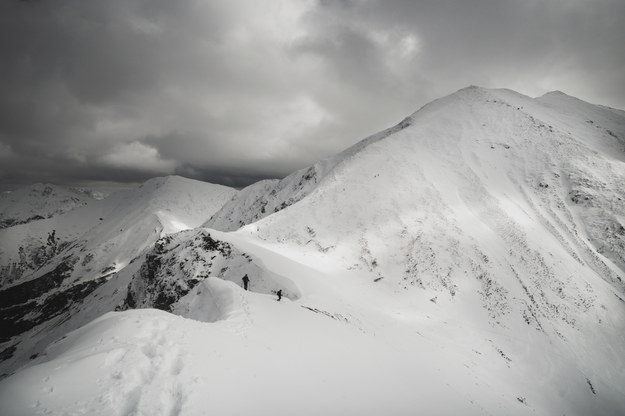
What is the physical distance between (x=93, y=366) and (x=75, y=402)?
1.15 metres

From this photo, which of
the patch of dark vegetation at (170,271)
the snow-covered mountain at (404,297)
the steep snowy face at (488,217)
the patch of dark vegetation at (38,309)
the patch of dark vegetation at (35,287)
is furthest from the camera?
the patch of dark vegetation at (35,287)

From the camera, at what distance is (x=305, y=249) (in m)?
40.7

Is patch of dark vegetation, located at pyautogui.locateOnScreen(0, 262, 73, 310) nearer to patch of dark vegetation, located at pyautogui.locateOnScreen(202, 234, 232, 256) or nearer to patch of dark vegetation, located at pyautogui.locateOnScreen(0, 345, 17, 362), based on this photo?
patch of dark vegetation, located at pyautogui.locateOnScreen(0, 345, 17, 362)

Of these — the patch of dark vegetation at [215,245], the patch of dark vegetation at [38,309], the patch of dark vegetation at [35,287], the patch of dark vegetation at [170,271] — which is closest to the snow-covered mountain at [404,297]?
the patch of dark vegetation at [215,245]

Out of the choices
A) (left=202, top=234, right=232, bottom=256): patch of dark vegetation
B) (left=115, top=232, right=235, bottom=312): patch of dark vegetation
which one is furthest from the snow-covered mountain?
(left=115, top=232, right=235, bottom=312): patch of dark vegetation

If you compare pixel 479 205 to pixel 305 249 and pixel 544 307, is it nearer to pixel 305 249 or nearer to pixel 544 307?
pixel 544 307

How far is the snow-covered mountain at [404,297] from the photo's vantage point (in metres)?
8.69

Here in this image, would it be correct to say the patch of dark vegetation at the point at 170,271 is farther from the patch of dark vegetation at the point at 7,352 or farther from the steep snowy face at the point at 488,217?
the patch of dark vegetation at the point at 7,352

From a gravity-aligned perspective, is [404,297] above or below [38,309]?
above

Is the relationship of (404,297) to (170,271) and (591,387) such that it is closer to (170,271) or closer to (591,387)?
(591,387)

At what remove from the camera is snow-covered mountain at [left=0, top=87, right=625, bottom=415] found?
8688 millimetres

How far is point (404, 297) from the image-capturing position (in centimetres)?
3359

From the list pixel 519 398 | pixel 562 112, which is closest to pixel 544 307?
pixel 519 398

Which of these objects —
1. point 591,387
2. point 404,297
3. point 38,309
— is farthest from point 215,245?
point 38,309
